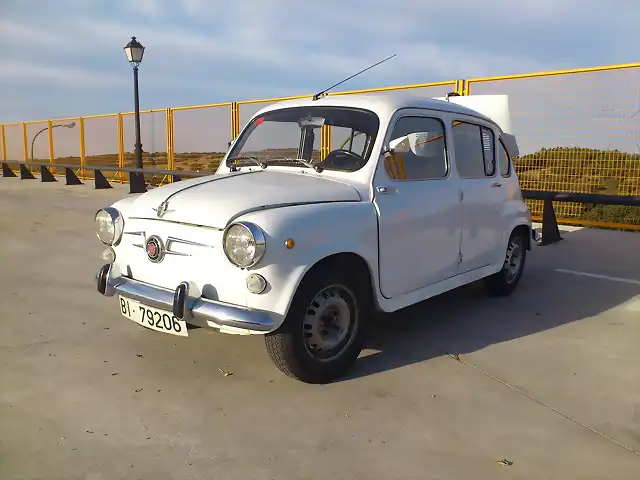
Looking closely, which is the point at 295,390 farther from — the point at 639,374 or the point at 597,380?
the point at 639,374

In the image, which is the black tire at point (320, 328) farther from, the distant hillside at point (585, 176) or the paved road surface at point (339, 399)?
the distant hillside at point (585, 176)

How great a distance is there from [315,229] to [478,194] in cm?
203

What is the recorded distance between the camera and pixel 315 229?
3104 millimetres

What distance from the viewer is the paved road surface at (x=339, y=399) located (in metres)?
2.53

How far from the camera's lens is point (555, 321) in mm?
4652

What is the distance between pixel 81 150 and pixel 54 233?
571 inches

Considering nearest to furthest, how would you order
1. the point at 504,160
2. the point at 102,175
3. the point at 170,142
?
the point at 504,160
the point at 170,142
the point at 102,175

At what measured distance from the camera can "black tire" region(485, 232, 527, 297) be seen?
5254 mm

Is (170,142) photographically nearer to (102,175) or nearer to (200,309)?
(102,175)

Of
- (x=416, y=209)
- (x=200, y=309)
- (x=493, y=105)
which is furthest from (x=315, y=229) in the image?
(x=493, y=105)

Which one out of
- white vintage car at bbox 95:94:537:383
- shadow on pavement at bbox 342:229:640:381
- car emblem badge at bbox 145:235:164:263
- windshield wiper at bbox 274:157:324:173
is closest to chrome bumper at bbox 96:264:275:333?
white vintage car at bbox 95:94:537:383

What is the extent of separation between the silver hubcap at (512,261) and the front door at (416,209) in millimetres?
1205

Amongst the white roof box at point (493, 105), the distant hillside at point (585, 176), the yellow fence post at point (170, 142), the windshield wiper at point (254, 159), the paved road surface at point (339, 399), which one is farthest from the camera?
the yellow fence post at point (170, 142)

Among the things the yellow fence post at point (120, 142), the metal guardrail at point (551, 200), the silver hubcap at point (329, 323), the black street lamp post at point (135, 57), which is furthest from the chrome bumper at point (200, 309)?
the yellow fence post at point (120, 142)
